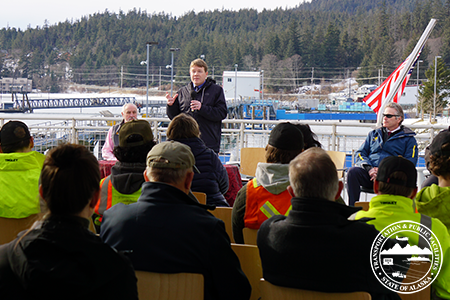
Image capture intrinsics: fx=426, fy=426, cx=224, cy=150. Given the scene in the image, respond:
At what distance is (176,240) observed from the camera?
1338mm

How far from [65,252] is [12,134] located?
5.53ft

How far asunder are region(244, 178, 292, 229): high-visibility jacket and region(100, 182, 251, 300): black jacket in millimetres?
514

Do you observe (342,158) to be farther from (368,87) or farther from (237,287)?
(368,87)

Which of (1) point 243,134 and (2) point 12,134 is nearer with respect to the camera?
(2) point 12,134

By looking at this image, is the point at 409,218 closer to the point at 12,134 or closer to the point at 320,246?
the point at 320,246

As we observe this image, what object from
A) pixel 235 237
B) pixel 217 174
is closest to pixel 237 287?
pixel 235 237

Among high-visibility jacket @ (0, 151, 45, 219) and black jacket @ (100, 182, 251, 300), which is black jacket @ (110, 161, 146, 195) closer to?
high-visibility jacket @ (0, 151, 45, 219)

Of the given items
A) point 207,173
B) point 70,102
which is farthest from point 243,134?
point 70,102

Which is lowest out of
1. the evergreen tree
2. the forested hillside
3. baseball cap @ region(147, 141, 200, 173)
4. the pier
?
baseball cap @ region(147, 141, 200, 173)

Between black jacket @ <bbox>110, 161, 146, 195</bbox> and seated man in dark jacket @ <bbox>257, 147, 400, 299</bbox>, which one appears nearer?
seated man in dark jacket @ <bbox>257, 147, 400, 299</bbox>

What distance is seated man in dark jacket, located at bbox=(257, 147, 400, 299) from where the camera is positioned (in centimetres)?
127

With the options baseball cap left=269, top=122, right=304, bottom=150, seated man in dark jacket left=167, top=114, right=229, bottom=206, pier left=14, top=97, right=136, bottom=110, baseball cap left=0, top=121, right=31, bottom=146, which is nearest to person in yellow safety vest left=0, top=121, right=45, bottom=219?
baseball cap left=0, top=121, right=31, bottom=146

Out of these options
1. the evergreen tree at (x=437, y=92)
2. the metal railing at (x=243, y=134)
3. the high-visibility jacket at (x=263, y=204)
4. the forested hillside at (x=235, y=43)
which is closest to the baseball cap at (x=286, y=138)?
the high-visibility jacket at (x=263, y=204)

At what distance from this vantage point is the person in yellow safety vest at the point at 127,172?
1990 millimetres
